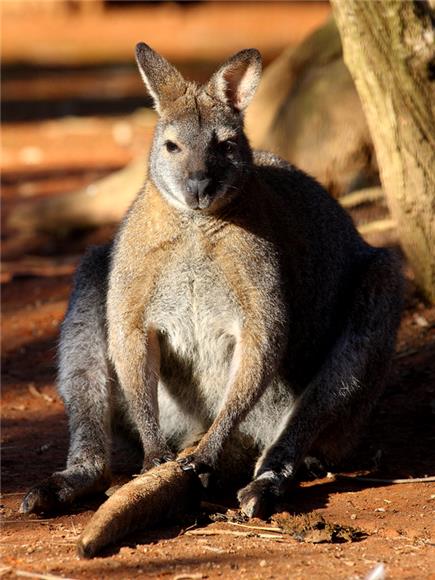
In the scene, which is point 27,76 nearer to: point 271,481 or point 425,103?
point 425,103

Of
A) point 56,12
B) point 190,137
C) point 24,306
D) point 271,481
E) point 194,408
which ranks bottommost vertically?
point 271,481

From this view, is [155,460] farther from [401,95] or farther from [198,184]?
[401,95]

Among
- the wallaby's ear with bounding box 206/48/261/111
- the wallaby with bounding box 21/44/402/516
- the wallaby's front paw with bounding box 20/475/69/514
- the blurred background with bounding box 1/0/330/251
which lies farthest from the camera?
the blurred background with bounding box 1/0/330/251

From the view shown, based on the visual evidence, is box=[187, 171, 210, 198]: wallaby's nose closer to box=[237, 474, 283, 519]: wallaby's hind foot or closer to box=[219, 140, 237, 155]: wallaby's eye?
box=[219, 140, 237, 155]: wallaby's eye

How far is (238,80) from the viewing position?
5.54 meters

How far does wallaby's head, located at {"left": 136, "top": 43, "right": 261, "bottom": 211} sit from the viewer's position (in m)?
5.16

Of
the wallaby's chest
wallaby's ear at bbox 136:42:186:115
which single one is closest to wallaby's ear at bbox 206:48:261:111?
wallaby's ear at bbox 136:42:186:115

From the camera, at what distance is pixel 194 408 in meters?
5.67

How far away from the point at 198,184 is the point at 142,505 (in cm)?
139

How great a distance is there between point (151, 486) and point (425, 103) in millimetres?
3165

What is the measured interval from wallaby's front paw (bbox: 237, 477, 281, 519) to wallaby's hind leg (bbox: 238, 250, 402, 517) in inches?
4.0

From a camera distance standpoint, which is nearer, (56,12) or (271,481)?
(271,481)

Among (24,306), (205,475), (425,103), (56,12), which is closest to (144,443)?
(205,475)

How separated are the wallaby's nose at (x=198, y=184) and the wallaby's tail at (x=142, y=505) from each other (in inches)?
45.8
